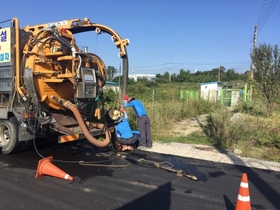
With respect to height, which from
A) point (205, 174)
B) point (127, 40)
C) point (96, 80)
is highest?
point (127, 40)

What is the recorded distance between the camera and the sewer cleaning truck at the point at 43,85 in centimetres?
642

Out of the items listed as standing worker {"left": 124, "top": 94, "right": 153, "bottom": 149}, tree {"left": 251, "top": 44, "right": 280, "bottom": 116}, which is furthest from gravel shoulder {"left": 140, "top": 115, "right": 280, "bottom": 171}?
tree {"left": 251, "top": 44, "right": 280, "bottom": 116}

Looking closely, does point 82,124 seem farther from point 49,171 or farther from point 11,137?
point 11,137

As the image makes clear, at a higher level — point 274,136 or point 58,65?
point 58,65

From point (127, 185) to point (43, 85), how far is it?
327 centimetres

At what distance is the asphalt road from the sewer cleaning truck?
27.5 inches

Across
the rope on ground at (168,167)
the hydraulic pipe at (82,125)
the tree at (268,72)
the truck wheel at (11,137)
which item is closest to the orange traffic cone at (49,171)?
the hydraulic pipe at (82,125)

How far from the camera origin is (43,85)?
259 inches

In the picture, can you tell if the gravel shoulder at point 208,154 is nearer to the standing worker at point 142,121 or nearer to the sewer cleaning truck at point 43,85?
the standing worker at point 142,121

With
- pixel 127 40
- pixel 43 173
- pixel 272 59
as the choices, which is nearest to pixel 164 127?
pixel 127 40

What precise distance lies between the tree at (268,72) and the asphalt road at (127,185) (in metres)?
10.5

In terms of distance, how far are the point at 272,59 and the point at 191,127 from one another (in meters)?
7.35

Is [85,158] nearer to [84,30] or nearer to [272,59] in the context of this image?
[84,30]

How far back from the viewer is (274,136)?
835cm
